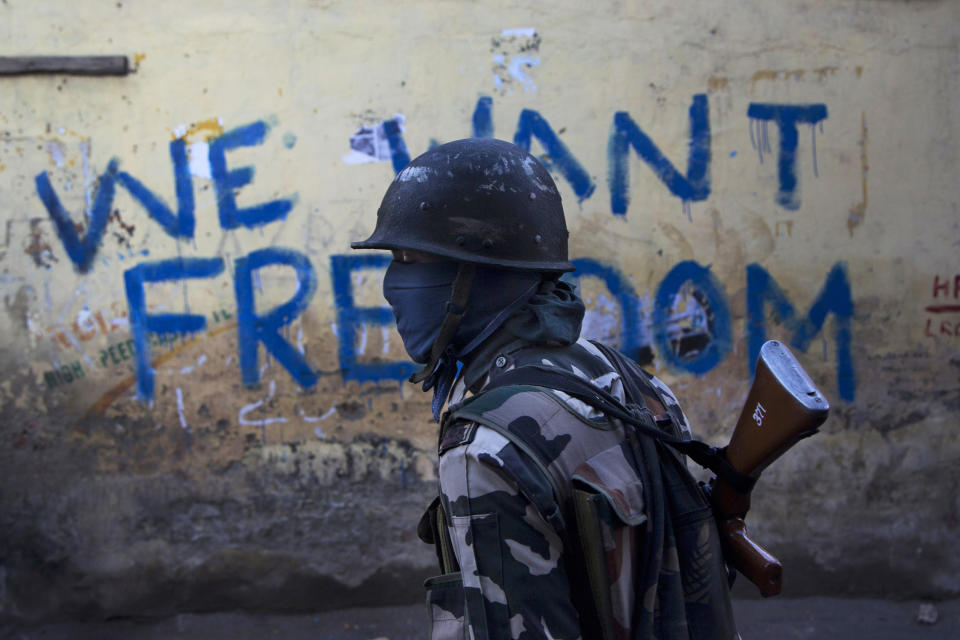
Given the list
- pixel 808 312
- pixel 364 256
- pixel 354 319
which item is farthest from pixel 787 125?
pixel 354 319

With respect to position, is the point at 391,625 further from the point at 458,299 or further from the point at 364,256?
the point at 458,299

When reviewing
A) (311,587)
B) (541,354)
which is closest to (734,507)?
(541,354)

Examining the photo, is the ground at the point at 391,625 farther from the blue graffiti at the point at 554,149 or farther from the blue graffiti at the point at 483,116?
the blue graffiti at the point at 483,116

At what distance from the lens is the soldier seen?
114cm

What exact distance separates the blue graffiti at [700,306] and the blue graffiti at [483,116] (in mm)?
1051

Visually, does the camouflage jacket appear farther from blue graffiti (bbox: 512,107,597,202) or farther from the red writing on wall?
the red writing on wall

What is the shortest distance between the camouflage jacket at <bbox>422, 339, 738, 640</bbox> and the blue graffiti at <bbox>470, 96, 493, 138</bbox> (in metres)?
2.19

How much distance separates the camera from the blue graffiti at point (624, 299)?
3.39m

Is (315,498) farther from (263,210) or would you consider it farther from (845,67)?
(845,67)

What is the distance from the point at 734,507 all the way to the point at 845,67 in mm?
2739

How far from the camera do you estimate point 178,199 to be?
3342mm

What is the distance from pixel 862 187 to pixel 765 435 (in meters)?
2.57

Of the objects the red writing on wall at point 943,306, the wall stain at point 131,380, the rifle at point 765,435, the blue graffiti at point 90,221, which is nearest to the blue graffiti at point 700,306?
the red writing on wall at point 943,306

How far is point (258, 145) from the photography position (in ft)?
10.9
